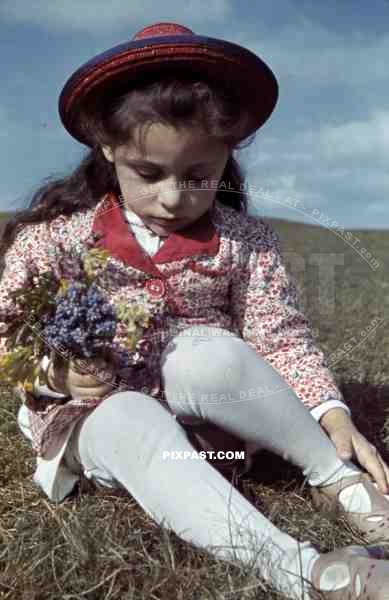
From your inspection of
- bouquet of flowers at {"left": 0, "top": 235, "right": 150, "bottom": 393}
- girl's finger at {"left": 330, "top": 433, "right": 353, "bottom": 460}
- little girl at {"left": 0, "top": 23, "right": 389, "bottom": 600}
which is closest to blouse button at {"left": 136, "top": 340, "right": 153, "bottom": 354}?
little girl at {"left": 0, "top": 23, "right": 389, "bottom": 600}

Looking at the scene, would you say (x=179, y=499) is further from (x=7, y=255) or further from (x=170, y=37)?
(x=170, y=37)

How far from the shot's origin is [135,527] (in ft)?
6.56

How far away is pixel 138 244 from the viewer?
2361 mm

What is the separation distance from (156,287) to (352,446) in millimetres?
698

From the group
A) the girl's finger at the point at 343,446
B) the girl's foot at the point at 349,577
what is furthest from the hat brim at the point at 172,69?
the girl's foot at the point at 349,577

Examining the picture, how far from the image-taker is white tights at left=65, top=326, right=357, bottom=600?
5.74 ft

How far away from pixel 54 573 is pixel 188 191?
1.04 m

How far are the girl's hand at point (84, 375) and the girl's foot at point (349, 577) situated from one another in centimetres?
69

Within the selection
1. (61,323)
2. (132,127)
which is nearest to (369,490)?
(61,323)

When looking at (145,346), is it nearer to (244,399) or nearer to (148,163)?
(244,399)

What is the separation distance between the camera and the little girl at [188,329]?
1839mm

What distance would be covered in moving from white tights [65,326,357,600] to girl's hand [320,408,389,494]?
0.04 meters

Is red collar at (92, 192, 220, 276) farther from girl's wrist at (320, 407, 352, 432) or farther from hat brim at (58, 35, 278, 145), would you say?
girl's wrist at (320, 407, 352, 432)

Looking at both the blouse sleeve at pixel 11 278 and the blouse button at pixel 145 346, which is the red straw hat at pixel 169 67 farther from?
the blouse button at pixel 145 346
